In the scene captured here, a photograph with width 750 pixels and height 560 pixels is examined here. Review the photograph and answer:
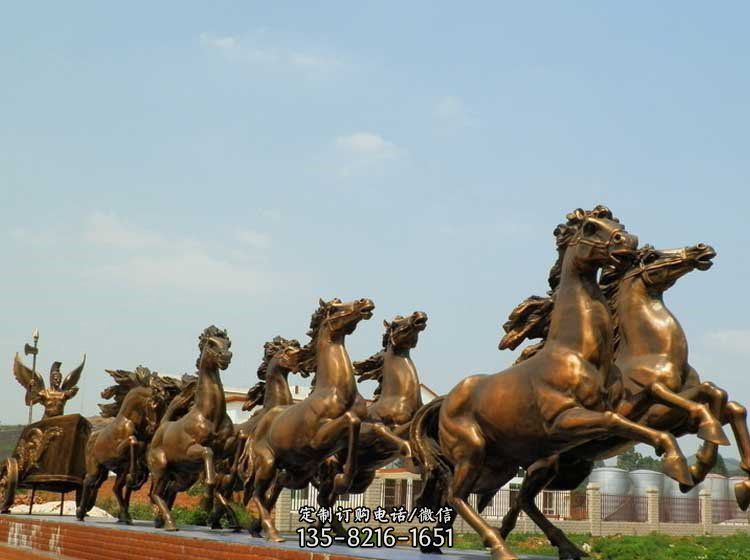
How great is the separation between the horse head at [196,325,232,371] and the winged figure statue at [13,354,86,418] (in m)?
7.67

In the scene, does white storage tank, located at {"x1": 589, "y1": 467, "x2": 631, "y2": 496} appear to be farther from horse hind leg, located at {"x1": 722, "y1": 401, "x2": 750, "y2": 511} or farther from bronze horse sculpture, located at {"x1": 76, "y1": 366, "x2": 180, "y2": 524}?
horse hind leg, located at {"x1": 722, "y1": 401, "x2": 750, "y2": 511}

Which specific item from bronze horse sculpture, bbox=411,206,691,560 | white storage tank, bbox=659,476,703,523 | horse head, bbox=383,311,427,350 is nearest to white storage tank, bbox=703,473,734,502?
white storage tank, bbox=659,476,703,523

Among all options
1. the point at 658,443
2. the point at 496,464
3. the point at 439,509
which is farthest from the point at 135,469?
the point at 658,443

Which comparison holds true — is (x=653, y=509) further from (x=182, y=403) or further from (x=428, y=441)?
(x=428, y=441)

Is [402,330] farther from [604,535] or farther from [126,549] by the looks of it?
[604,535]

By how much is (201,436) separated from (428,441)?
156 inches

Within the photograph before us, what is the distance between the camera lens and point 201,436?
35.1 feet

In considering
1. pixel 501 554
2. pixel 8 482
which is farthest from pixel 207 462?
pixel 8 482

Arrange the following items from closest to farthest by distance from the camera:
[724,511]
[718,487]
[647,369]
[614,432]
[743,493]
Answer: [614,432], [743,493], [647,369], [724,511], [718,487]

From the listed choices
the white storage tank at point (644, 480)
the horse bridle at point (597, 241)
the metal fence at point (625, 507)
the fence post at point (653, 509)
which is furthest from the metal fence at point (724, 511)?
the horse bridle at point (597, 241)

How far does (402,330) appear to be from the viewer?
9836 mm

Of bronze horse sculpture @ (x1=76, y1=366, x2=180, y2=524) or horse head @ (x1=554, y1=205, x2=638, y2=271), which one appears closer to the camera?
horse head @ (x1=554, y1=205, x2=638, y2=271)

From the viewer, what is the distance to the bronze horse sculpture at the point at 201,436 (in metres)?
10.7

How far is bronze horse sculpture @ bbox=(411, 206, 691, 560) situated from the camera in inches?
233
